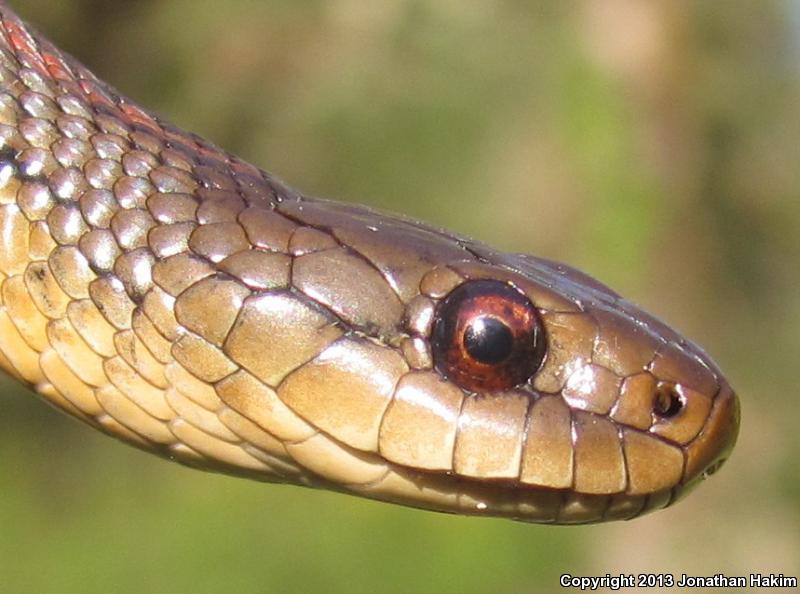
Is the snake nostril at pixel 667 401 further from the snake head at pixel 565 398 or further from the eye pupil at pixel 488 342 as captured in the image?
the eye pupil at pixel 488 342

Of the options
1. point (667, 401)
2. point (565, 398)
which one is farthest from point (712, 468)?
point (565, 398)

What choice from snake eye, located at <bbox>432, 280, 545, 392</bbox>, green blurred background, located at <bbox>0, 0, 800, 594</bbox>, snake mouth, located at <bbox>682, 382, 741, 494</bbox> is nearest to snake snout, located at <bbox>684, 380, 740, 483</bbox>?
snake mouth, located at <bbox>682, 382, 741, 494</bbox>

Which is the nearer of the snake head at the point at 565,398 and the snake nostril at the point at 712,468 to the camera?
the snake head at the point at 565,398

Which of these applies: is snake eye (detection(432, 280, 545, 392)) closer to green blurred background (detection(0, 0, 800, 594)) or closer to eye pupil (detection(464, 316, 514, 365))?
eye pupil (detection(464, 316, 514, 365))

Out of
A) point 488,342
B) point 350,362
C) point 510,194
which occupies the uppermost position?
point 510,194

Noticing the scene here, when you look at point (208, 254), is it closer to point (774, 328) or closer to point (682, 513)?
point (682, 513)

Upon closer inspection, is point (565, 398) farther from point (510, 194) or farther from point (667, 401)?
point (510, 194)

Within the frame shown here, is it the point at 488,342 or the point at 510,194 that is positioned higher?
the point at 510,194

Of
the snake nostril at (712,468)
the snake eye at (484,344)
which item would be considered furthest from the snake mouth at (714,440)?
the snake eye at (484,344)

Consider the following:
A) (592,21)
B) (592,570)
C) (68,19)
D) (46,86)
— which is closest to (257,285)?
(46,86)
